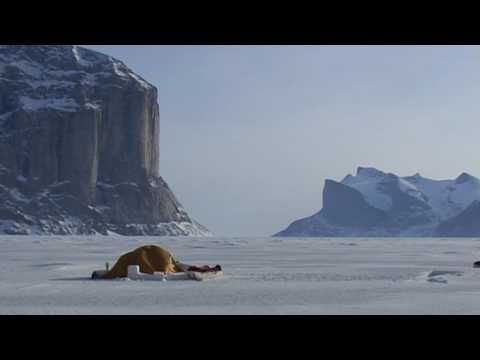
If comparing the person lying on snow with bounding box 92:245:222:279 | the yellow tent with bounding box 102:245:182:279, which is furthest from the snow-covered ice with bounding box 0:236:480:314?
the yellow tent with bounding box 102:245:182:279

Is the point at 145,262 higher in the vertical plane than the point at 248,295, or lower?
higher

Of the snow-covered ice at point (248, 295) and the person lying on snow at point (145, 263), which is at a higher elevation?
the person lying on snow at point (145, 263)

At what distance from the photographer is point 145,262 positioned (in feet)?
84.8

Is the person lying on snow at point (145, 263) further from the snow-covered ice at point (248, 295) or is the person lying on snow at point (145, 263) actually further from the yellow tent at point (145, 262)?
the snow-covered ice at point (248, 295)

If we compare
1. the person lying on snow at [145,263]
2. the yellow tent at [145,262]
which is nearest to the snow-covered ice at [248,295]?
the person lying on snow at [145,263]

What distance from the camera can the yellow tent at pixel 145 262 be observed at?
83.6ft

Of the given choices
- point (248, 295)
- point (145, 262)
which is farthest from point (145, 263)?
point (248, 295)

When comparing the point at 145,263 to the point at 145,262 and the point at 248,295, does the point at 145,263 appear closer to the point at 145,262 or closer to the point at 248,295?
the point at 145,262

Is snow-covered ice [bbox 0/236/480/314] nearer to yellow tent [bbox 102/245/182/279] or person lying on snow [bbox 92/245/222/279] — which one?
person lying on snow [bbox 92/245/222/279]
